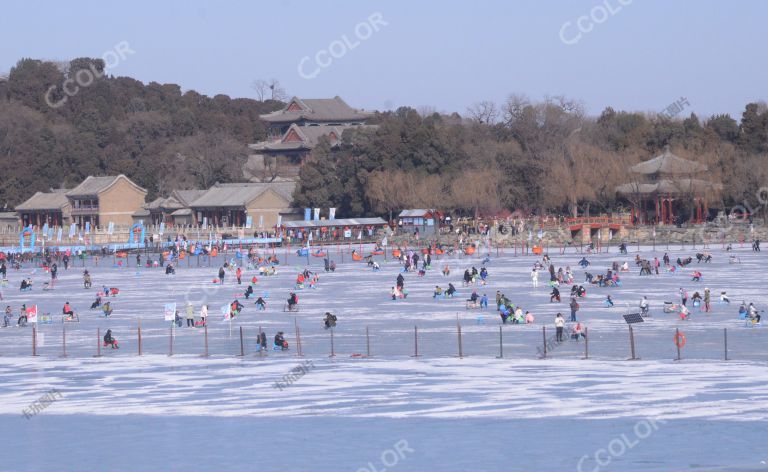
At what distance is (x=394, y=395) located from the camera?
78.2ft

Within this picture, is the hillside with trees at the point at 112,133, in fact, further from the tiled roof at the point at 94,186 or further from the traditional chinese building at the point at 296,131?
the tiled roof at the point at 94,186

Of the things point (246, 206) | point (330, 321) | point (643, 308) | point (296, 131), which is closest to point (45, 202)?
point (246, 206)

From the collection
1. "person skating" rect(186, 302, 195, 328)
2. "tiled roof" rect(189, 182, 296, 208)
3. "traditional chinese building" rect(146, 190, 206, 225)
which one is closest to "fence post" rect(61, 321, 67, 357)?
"person skating" rect(186, 302, 195, 328)

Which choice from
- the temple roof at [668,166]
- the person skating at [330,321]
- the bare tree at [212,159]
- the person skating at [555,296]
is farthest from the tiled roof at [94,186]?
the person skating at [330,321]

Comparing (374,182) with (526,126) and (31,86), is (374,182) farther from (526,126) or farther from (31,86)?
(31,86)

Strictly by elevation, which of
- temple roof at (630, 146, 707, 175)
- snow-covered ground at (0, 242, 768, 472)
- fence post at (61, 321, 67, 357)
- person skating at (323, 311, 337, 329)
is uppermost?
temple roof at (630, 146, 707, 175)

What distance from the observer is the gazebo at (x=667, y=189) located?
239ft

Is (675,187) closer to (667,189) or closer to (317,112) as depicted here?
(667,189)

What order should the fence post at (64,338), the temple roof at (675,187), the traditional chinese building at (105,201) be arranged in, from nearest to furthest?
the fence post at (64,338), the temple roof at (675,187), the traditional chinese building at (105,201)

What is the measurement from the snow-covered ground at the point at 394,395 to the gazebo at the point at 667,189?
35394 mm

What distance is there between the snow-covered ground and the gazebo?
116ft

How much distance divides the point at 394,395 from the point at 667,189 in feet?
172

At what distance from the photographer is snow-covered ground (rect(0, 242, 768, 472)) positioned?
19250 millimetres

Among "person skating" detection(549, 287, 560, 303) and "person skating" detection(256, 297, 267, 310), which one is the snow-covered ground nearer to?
"person skating" detection(549, 287, 560, 303)
